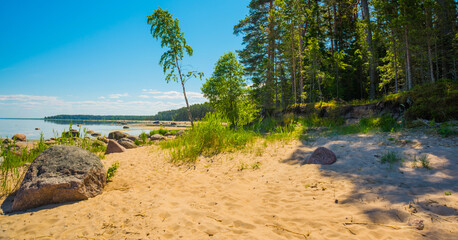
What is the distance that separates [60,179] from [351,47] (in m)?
27.5

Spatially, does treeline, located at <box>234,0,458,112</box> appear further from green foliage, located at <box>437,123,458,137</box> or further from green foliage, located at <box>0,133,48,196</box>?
green foliage, located at <box>0,133,48,196</box>

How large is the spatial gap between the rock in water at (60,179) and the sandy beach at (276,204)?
0.74 feet

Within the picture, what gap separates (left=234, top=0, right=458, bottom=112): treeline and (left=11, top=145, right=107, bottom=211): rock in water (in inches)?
587

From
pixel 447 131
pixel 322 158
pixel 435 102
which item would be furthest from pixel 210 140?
pixel 435 102

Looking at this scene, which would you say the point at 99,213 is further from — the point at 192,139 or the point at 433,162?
the point at 433,162

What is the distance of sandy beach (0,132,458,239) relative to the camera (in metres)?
2.42

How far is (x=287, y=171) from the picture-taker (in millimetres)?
4781

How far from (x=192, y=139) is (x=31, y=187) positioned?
4.48 m

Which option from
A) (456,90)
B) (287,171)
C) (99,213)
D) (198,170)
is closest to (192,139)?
(198,170)

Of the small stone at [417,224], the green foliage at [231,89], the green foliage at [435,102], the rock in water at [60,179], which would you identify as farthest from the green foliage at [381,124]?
the green foliage at [231,89]

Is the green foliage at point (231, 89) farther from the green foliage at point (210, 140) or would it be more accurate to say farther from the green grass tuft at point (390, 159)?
the green grass tuft at point (390, 159)

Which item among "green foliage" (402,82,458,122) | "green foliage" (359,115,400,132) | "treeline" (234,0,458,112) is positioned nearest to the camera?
"green foliage" (402,82,458,122)

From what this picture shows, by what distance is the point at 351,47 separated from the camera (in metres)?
22.6

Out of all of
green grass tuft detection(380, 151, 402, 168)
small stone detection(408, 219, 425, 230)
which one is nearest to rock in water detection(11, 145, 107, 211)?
small stone detection(408, 219, 425, 230)
